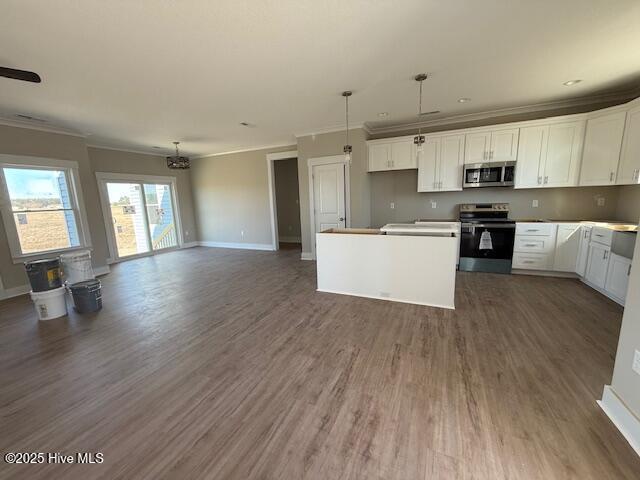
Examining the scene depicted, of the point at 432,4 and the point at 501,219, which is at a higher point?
the point at 432,4

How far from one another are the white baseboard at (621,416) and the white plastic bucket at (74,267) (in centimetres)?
588

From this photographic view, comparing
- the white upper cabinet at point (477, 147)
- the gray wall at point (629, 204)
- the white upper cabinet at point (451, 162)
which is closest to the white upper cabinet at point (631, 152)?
the gray wall at point (629, 204)

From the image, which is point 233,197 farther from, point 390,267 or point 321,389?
point 321,389

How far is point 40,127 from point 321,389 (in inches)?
242

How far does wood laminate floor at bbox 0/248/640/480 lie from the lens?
1.39 meters

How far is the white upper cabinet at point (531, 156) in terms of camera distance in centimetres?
409

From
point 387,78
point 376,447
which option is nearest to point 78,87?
point 387,78

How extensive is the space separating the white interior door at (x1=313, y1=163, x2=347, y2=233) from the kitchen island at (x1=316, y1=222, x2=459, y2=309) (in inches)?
61.4

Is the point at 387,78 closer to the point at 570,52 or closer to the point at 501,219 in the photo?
the point at 570,52

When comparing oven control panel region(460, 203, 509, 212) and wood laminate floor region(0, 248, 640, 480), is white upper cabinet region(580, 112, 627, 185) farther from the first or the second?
wood laminate floor region(0, 248, 640, 480)

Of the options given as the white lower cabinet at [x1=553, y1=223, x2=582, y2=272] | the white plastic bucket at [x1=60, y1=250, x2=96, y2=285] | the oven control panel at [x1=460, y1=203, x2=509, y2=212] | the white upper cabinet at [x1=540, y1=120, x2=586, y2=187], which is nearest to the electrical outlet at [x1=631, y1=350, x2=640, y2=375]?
the white lower cabinet at [x1=553, y1=223, x2=582, y2=272]

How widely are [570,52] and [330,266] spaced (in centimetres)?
350

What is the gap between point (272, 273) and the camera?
194 inches

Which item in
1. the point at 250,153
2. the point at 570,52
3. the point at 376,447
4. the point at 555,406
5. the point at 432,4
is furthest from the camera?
the point at 250,153
